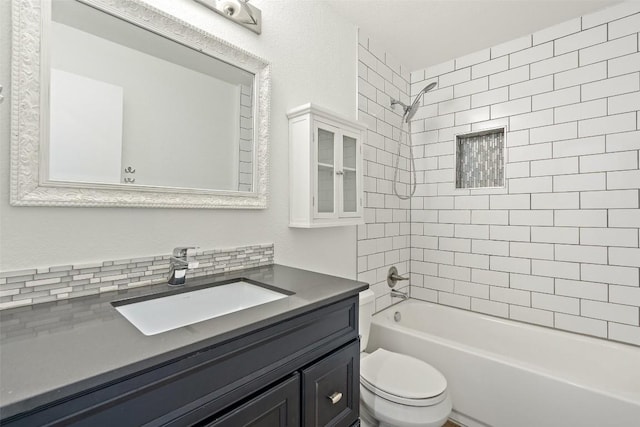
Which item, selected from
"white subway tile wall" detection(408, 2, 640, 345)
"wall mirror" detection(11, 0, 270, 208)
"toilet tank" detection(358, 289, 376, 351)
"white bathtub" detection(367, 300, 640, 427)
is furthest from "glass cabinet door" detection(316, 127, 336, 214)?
"white bathtub" detection(367, 300, 640, 427)

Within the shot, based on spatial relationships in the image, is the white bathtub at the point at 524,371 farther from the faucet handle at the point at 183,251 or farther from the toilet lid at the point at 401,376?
the faucet handle at the point at 183,251

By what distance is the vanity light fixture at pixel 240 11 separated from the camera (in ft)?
4.17

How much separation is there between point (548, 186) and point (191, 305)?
90.4 inches

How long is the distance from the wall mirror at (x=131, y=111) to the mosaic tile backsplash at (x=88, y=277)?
7.8 inches

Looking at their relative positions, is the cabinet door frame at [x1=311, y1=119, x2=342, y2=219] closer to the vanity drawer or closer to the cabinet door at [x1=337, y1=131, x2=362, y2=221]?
the cabinet door at [x1=337, y1=131, x2=362, y2=221]

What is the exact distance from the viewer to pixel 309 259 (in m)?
1.74

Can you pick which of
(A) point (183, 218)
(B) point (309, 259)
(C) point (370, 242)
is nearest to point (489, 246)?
(C) point (370, 242)

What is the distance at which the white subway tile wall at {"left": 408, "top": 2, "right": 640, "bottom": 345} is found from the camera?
1.83 metres

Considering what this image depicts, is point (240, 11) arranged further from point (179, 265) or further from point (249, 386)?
point (249, 386)

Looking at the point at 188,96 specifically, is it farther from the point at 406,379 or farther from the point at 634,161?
the point at 634,161

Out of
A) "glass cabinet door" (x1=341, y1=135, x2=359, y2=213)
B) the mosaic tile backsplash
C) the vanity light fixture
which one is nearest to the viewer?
the mosaic tile backsplash

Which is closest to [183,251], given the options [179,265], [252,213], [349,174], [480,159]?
[179,265]

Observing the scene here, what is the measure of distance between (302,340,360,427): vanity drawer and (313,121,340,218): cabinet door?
29.4 inches

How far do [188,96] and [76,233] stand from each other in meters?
0.65
